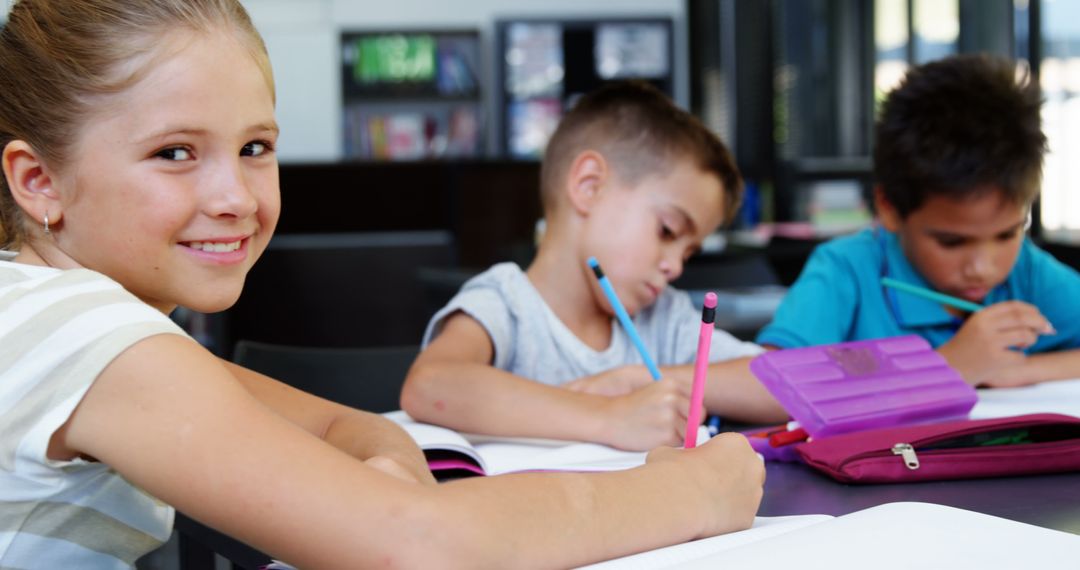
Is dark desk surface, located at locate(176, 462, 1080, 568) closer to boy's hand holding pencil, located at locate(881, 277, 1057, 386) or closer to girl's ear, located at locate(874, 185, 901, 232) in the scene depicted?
boy's hand holding pencil, located at locate(881, 277, 1057, 386)

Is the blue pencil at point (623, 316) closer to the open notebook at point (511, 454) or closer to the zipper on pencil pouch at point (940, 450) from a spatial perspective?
the open notebook at point (511, 454)

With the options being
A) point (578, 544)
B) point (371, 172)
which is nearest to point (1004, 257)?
point (578, 544)

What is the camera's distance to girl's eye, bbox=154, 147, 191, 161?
28.7 inches

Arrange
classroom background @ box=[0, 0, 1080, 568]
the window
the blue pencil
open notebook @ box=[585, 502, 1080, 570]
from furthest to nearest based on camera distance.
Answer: the window < classroom background @ box=[0, 0, 1080, 568] < the blue pencil < open notebook @ box=[585, 502, 1080, 570]

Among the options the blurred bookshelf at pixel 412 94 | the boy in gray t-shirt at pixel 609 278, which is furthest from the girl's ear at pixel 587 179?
the blurred bookshelf at pixel 412 94

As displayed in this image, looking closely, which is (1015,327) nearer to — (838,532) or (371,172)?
(838,532)

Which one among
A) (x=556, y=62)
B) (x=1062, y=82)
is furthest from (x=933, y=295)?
(x=556, y=62)

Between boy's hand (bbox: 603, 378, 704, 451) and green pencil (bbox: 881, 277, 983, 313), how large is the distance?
1.75 ft

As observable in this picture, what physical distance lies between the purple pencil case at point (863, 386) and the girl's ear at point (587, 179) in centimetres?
52

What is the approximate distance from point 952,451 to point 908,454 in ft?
0.14

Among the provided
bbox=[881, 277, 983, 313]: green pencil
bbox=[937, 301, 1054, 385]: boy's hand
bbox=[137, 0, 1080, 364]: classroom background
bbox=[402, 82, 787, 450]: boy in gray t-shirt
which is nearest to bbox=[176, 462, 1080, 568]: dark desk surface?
bbox=[402, 82, 787, 450]: boy in gray t-shirt

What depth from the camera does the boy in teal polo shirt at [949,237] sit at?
1.48 m

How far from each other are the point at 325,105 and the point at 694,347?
7106mm

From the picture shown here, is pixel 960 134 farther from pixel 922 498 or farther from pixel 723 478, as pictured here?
pixel 723 478
